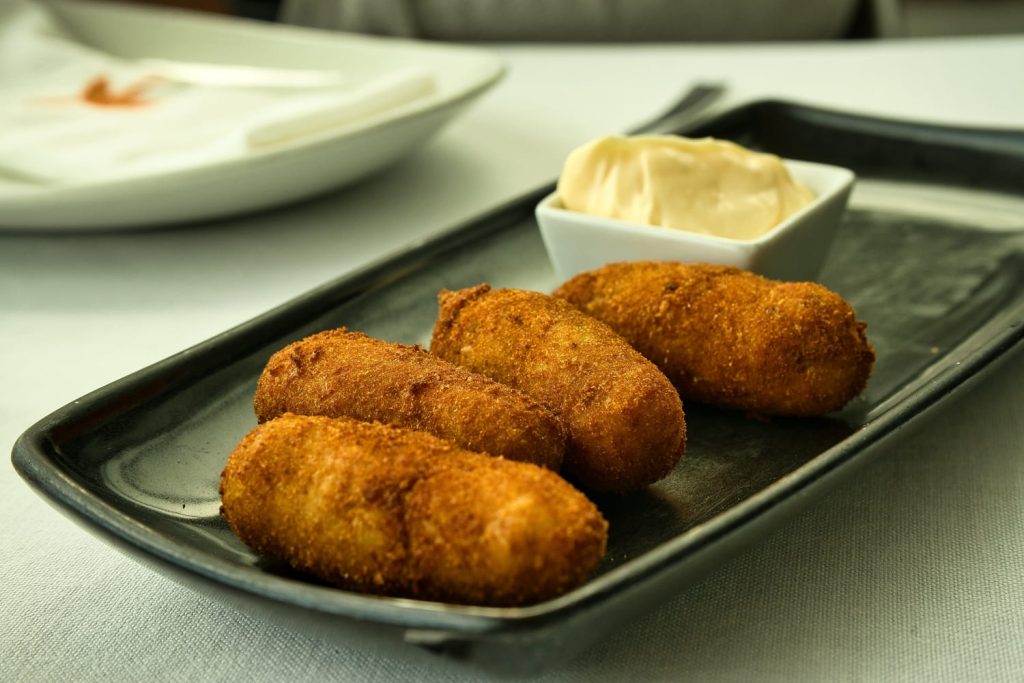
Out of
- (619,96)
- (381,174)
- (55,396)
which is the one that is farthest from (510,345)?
(619,96)

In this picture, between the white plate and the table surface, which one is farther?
the white plate

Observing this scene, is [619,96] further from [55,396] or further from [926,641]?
[926,641]

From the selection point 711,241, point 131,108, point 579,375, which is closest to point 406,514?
point 579,375

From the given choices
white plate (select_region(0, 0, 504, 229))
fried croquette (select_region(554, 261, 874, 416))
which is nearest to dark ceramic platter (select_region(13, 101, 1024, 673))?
fried croquette (select_region(554, 261, 874, 416))

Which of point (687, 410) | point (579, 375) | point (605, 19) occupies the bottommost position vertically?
point (605, 19)

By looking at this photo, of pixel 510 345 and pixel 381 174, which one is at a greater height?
pixel 510 345

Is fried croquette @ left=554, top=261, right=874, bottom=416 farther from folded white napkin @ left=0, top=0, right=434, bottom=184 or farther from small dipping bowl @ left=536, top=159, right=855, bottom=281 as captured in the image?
folded white napkin @ left=0, top=0, right=434, bottom=184

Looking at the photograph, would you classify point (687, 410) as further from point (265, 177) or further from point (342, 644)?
point (265, 177)
